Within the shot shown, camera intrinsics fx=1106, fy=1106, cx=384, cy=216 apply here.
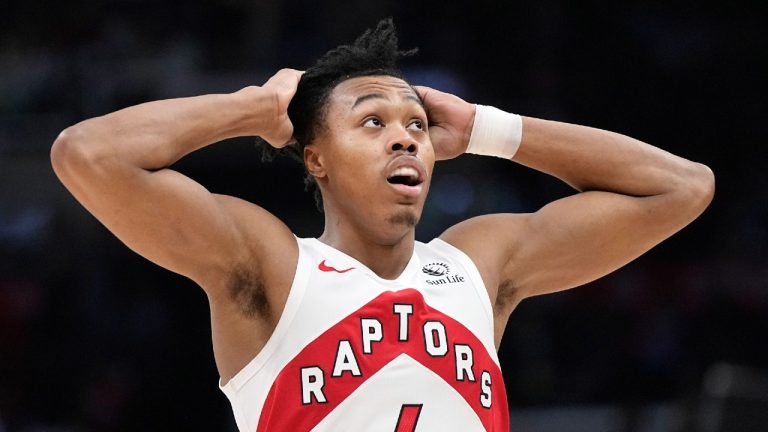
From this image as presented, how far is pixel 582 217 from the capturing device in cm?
389

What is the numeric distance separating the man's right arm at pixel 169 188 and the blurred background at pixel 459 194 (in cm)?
339

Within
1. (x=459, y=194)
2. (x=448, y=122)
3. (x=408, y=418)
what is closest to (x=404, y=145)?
(x=448, y=122)

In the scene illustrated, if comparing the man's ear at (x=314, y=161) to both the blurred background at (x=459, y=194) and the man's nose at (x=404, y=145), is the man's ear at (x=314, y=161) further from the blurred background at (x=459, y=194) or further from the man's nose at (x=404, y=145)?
the blurred background at (x=459, y=194)

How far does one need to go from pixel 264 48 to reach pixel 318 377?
4.65 meters

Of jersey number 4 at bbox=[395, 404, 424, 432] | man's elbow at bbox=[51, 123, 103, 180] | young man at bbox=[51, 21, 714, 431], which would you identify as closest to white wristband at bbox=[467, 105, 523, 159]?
young man at bbox=[51, 21, 714, 431]

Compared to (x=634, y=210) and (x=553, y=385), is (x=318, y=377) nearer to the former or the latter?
(x=634, y=210)

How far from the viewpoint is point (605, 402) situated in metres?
7.10

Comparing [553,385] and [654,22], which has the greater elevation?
[654,22]

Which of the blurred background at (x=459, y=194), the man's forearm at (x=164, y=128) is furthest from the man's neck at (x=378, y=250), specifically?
the blurred background at (x=459, y=194)

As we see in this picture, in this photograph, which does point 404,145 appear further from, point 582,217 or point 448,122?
point 582,217

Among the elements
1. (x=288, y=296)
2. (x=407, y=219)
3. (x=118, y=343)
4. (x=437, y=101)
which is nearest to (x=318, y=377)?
(x=288, y=296)

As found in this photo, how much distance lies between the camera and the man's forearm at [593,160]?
3.99m

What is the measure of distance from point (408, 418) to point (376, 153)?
2.81ft

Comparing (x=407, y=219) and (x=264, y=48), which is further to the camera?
(x=264, y=48)
